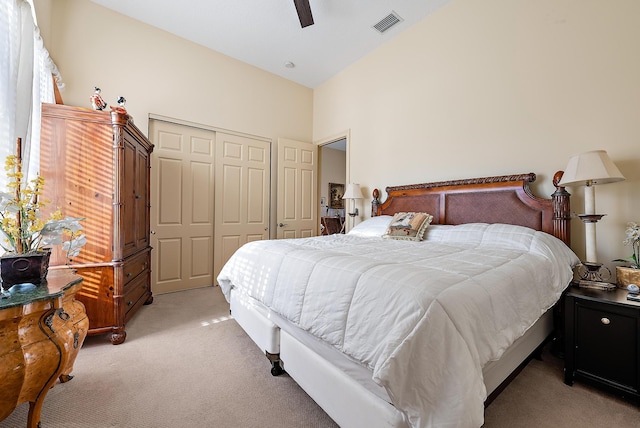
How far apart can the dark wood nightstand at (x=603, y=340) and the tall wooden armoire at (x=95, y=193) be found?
323cm

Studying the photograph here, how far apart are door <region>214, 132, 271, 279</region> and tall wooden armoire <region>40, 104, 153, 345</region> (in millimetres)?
1564

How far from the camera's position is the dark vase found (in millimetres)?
1251

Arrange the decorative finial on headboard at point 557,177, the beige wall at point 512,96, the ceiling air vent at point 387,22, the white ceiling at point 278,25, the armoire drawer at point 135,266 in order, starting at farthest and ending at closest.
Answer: the ceiling air vent at point 387,22 < the white ceiling at point 278,25 < the armoire drawer at point 135,266 < the decorative finial on headboard at point 557,177 < the beige wall at point 512,96

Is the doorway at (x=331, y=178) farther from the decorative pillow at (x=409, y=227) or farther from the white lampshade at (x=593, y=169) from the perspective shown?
the white lampshade at (x=593, y=169)

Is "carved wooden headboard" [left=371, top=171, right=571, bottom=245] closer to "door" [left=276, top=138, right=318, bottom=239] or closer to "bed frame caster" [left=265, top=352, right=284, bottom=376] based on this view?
"door" [left=276, top=138, right=318, bottom=239]

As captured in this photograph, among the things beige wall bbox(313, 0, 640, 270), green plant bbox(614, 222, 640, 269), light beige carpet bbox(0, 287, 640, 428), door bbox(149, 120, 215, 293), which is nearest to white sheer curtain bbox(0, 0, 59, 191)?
light beige carpet bbox(0, 287, 640, 428)

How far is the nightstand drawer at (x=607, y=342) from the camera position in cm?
144

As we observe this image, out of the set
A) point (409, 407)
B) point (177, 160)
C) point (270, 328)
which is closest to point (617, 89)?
point (409, 407)

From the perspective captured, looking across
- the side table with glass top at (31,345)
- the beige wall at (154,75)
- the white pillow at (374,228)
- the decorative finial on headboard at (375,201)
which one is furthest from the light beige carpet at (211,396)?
the beige wall at (154,75)

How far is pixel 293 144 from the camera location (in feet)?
14.6

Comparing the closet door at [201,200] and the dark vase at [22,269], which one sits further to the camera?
the closet door at [201,200]

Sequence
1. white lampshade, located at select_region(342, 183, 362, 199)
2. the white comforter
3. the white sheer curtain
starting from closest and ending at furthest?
1. the white comforter
2. the white sheer curtain
3. white lampshade, located at select_region(342, 183, 362, 199)

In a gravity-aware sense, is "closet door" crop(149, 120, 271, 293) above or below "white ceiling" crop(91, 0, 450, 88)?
below

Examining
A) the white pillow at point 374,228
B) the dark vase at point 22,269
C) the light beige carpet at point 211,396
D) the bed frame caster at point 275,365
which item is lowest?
the light beige carpet at point 211,396
